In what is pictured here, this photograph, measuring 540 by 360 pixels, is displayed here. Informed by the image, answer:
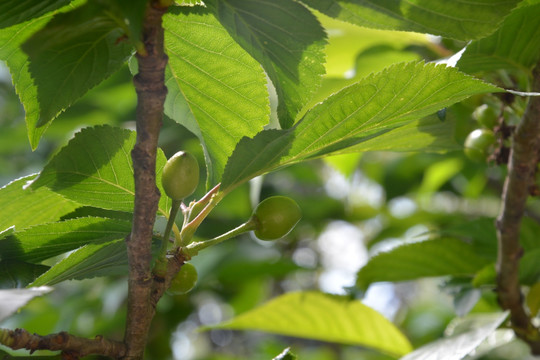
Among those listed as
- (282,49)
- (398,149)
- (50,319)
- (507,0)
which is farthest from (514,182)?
(50,319)

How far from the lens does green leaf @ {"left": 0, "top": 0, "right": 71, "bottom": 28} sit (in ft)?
2.35

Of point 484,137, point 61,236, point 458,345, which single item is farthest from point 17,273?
point 484,137

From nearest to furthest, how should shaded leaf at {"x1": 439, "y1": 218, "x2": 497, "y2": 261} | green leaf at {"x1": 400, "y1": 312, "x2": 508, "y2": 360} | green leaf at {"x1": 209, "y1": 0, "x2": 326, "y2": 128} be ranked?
1. green leaf at {"x1": 209, "y1": 0, "x2": 326, "y2": 128}
2. green leaf at {"x1": 400, "y1": 312, "x2": 508, "y2": 360}
3. shaded leaf at {"x1": 439, "y1": 218, "x2": 497, "y2": 261}

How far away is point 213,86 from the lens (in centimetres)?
91

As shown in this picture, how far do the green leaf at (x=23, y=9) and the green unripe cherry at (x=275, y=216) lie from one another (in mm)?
383

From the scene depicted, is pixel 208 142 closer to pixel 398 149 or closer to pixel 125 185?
pixel 125 185

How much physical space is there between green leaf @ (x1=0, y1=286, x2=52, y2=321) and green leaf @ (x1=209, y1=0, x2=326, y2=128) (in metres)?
0.39

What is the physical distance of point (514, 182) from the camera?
3.69ft

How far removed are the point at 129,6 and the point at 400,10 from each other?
14.6 inches

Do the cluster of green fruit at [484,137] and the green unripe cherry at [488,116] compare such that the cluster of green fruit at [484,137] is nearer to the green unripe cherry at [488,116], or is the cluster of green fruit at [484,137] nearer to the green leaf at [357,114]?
the green unripe cherry at [488,116]

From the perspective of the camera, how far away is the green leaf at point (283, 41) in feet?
2.57

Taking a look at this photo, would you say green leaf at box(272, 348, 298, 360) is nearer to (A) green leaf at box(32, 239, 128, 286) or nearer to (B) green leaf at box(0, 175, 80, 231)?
(A) green leaf at box(32, 239, 128, 286)

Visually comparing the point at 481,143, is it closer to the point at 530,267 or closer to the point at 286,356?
the point at 530,267

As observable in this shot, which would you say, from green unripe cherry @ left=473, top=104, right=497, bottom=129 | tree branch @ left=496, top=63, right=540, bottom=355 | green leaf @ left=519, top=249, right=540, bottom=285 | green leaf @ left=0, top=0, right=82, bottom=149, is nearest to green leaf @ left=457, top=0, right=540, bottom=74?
tree branch @ left=496, top=63, right=540, bottom=355
